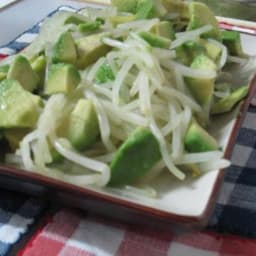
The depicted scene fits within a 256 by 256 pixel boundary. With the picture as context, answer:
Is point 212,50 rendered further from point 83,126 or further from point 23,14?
point 23,14

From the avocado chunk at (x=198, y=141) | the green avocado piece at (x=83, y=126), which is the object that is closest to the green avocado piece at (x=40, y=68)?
the green avocado piece at (x=83, y=126)

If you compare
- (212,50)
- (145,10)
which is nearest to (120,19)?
(145,10)

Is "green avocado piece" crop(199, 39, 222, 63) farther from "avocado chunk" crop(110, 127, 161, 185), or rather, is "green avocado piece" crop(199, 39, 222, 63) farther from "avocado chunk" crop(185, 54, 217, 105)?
"avocado chunk" crop(110, 127, 161, 185)

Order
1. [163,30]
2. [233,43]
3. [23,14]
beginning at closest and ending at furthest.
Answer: [163,30] < [233,43] < [23,14]

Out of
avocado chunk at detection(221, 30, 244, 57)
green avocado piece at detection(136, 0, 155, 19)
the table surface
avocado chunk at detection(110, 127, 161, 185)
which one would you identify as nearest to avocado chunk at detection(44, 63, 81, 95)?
avocado chunk at detection(110, 127, 161, 185)

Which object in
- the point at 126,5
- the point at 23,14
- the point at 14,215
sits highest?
the point at 126,5
